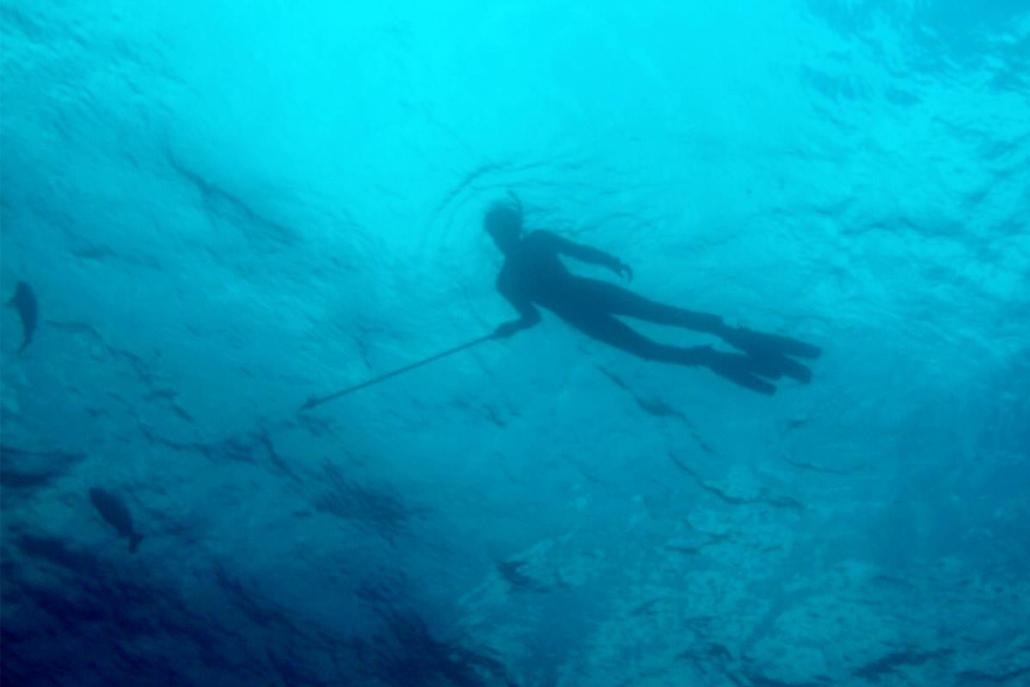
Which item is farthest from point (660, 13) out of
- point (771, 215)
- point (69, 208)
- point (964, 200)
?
point (69, 208)

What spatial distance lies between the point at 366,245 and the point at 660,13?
4.87 metres

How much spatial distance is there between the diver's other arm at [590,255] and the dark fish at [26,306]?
7699mm

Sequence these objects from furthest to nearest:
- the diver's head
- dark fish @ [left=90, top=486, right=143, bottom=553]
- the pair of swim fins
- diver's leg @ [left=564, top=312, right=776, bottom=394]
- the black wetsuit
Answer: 1. dark fish @ [left=90, top=486, right=143, bottom=553]
2. the diver's head
3. the black wetsuit
4. diver's leg @ [left=564, top=312, right=776, bottom=394]
5. the pair of swim fins

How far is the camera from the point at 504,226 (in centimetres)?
820

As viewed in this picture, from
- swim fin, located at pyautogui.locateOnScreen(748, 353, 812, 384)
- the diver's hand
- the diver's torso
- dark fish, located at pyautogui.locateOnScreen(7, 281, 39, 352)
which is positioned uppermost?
swim fin, located at pyautogui.locateOnScreen(748, 353, 812, 384)

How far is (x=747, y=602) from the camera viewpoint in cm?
1272

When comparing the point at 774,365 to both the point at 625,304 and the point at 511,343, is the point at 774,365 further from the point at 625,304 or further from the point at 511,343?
the point at 511,343

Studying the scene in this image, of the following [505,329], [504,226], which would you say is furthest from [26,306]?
[505,329]

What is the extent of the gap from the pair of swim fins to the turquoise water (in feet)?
6.63

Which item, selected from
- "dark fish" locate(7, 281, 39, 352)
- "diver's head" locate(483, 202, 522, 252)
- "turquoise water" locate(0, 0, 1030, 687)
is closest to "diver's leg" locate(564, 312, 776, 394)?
"diver's head" locate(483, 202, 522, 252)

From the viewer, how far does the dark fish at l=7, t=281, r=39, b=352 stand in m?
9.80

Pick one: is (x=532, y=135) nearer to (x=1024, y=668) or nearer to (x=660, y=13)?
(x=660, y=13)

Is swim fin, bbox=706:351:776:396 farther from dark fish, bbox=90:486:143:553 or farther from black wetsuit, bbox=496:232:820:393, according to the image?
dark fish, bbox=90:486:143:553

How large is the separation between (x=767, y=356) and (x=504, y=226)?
11.1ft
